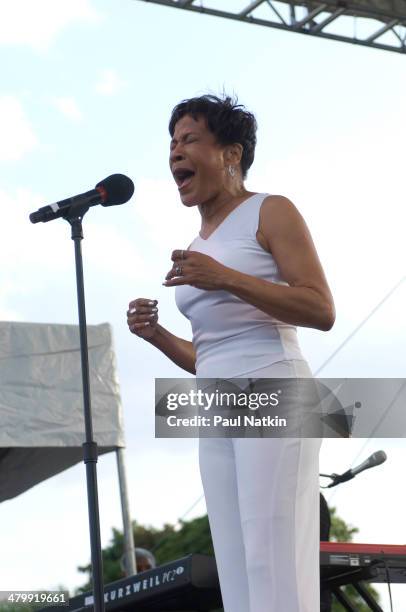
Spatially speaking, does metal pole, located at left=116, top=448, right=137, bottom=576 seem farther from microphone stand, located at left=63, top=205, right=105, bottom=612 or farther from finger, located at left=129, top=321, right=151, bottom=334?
finger, located at left=129, top=321, right=151, bottom=334

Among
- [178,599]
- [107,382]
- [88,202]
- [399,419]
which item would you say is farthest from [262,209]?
[107,382]

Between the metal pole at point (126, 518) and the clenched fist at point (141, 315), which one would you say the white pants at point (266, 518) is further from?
the metal pole at point (126, 518)

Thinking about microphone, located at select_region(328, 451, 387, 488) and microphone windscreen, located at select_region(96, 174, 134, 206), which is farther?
microphone, located at select_region(328, 451, 387, 488)

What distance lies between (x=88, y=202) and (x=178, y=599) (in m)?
1.60

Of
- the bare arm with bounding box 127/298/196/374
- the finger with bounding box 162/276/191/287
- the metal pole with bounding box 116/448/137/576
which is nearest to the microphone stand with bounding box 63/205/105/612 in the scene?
the bare arm with bounding box 127/298/196/374

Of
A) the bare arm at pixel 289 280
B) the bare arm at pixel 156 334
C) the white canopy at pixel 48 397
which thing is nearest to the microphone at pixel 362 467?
the white canopy at pixel 48 397

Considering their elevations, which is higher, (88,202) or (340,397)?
(88,202)

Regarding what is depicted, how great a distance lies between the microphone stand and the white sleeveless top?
0.50 meters

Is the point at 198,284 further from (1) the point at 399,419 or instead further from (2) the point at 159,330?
(1) the point at 399,419

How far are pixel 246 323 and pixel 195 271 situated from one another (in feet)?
0.61

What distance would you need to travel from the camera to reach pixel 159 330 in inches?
94.9

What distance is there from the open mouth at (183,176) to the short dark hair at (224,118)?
10 centimetres

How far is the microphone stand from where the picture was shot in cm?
252

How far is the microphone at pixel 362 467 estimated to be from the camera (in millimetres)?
4602
